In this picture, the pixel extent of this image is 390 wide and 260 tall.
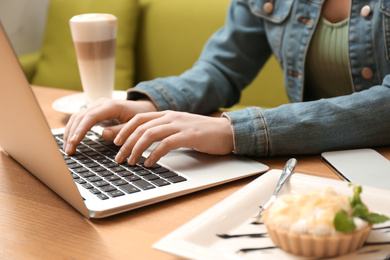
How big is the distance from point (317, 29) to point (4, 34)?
77 centimetres

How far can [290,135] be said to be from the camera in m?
0.73

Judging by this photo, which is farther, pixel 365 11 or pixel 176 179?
pixel 365 11

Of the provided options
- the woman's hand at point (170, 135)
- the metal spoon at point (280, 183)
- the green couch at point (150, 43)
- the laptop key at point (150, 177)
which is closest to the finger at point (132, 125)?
the woman's hand at point (170, 135)

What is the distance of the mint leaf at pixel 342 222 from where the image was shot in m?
0.40

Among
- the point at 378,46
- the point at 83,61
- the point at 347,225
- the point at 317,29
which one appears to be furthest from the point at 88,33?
the point at 347,225

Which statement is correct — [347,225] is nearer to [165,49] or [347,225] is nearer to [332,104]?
[332,104]

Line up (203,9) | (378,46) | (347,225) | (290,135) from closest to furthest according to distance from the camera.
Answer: (347,225) → (290,135) → (378,46) → (203,9)

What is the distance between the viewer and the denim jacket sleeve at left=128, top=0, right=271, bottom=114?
0.96m

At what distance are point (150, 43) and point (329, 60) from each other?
41.0 inches

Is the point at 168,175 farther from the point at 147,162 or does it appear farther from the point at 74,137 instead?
the point at 74,137

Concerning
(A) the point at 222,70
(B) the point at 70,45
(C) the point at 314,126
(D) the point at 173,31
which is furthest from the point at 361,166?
(B) the point at 70,45

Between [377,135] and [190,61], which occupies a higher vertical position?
[377,135]

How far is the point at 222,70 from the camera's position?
1123 mm

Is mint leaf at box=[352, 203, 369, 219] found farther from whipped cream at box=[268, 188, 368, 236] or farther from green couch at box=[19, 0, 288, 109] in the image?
green couch at box=[19, 0, 288, 109]
